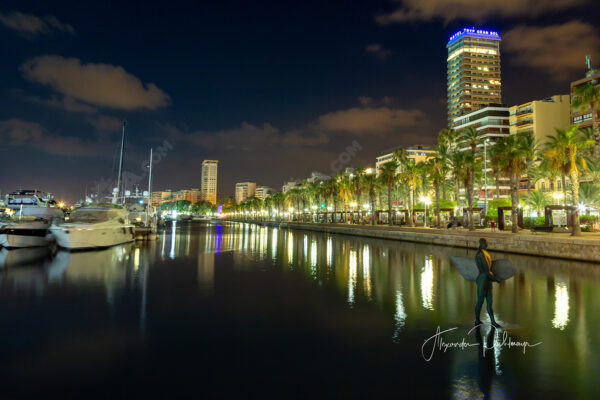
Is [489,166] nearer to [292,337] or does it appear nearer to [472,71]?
[292,337]

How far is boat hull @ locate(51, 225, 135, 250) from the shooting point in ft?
88.4

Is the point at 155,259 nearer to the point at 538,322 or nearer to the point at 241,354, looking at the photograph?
the point at 241,354

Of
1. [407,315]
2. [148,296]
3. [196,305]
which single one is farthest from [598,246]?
[148,296]

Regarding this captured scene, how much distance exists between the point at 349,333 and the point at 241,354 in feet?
8.97

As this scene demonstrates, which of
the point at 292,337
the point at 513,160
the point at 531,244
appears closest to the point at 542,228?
the point at 513,160

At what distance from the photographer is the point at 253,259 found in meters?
24.3

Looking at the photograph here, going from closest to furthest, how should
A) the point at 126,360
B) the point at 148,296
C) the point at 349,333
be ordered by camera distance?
1. the point at 126,360
2. the point at 349,333
3. the point at 148,296

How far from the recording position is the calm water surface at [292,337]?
5.82m

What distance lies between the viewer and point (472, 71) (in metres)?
169

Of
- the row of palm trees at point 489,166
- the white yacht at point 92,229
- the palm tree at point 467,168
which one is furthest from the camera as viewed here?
the palm tree at point 467,168

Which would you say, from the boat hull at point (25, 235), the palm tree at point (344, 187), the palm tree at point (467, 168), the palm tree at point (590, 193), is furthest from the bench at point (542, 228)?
the palm tree at point (344, 187)

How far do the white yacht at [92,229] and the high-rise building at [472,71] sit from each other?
16174 centimetres

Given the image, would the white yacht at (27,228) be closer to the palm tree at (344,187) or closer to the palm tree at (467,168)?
the palm tree at (467,168)

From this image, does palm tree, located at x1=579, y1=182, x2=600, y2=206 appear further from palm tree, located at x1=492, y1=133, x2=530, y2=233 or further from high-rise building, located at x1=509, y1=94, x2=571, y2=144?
high-rise building, located at x1=509, y1=94, x2=571, y2=144
